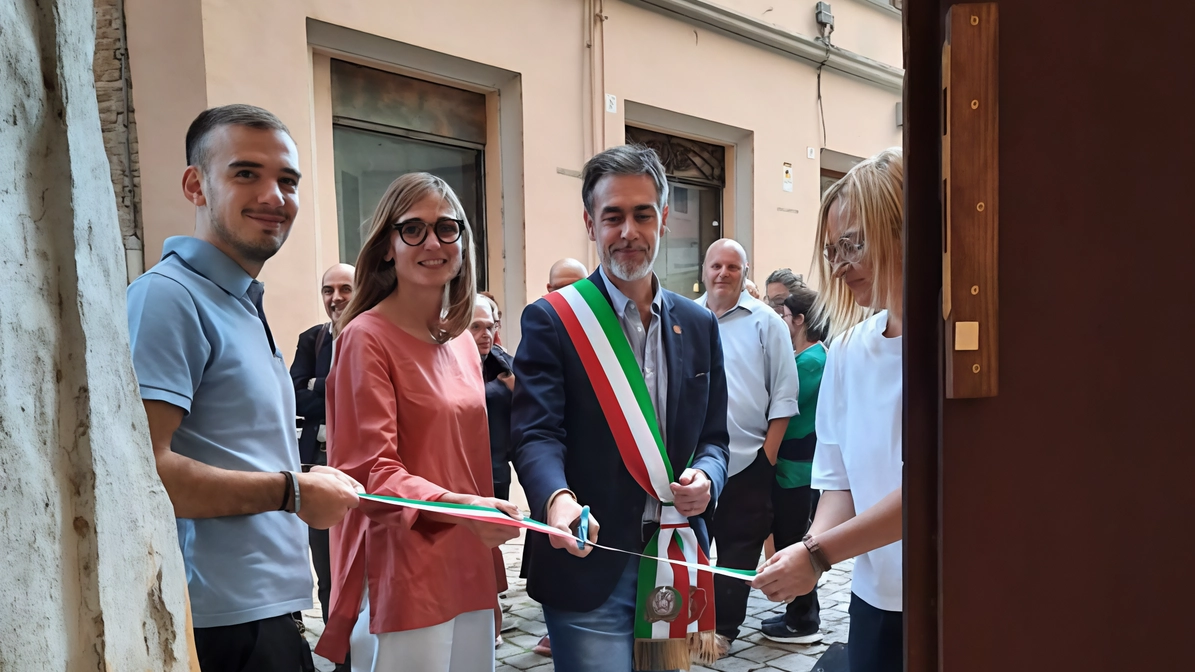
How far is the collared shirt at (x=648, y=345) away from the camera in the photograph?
2.15 metres

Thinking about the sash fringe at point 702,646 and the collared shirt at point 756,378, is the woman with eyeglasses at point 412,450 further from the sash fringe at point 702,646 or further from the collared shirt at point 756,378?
the collared shirt at point 756,378

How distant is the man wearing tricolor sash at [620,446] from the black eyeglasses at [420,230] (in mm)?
310

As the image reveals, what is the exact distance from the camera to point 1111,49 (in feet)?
3.13

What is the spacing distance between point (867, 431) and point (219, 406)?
1390mm

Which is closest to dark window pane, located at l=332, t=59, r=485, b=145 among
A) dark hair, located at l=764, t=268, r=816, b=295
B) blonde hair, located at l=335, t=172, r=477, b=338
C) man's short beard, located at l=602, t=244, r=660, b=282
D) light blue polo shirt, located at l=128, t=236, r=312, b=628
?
dark hair, located at l=764, t=268, r=816, b=295

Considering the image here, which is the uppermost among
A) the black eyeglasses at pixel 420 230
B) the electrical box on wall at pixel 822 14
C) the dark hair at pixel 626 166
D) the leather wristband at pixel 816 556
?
the electrical box on wall at pixel 822 14

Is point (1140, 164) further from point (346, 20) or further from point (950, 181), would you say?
point (346, 20)

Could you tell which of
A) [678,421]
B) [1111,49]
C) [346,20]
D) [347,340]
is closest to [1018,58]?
[1111,49]

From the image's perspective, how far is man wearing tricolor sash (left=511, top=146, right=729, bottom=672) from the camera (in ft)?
6.49

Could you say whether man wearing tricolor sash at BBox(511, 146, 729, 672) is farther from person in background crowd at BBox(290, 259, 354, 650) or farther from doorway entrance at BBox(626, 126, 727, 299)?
doorway entrance at BBox(626, 126, 727, 299)

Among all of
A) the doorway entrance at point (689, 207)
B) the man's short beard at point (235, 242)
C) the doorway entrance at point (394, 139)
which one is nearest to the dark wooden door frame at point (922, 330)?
the man's short beard at point (235, 242)

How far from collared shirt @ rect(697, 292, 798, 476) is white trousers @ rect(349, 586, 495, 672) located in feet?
7.41

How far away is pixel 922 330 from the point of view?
102 centimetres

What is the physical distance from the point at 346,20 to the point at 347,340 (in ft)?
13.3
